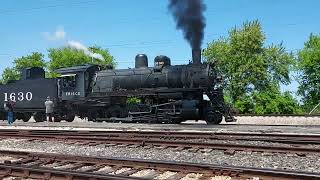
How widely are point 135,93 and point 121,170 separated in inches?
489

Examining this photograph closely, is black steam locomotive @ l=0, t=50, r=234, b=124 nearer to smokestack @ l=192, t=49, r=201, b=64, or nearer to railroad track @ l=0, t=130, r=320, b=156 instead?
smokestack @ l=192, t=49, r=201, b=64

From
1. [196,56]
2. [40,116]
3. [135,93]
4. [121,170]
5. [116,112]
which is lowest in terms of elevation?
[121,170]

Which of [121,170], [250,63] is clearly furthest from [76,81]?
[250,63]

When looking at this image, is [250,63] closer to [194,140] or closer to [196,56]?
[196,56]

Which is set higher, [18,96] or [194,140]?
[18,96]

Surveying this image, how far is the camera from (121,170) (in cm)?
726

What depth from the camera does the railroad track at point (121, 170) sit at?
6.16 metres

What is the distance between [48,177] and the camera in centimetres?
645

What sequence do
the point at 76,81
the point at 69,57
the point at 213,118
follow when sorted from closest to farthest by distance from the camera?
the point at 213,118
the point at 76,81
the point at 69,57

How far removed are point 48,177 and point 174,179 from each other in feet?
6.33

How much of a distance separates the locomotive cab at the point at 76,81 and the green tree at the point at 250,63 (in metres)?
20.4

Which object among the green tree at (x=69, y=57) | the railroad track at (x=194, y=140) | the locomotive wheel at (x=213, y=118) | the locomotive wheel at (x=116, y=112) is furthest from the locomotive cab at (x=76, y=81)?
the green tree at (x=69, y=57)

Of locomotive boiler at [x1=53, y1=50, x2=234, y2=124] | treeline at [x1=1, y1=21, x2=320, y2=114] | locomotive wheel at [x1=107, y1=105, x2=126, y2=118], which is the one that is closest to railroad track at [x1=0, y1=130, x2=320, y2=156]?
locomotive boiler at [x1=53, y1=50, x2=234, y2=124]

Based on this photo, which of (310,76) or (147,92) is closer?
(147,92)
